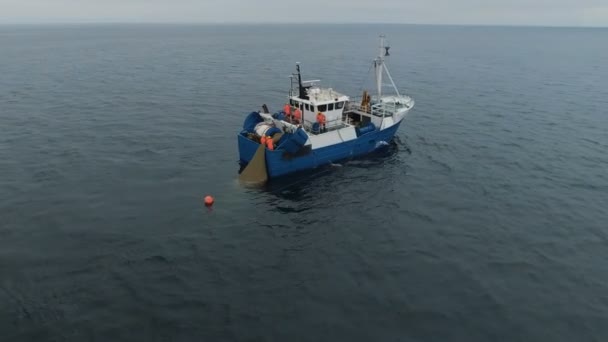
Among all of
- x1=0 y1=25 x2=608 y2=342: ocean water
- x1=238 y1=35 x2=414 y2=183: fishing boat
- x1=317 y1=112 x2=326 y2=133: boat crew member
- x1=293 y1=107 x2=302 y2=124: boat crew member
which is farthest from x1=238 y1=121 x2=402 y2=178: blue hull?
x1=293 y1=107 x2=302 y2=124: boat crew member

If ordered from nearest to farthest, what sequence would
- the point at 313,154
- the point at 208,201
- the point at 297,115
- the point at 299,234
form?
the point at 299,234, the point at 208,201, the point at 313,154, the point at 297,115

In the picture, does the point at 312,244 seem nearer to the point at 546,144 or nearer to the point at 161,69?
the point at 546,144

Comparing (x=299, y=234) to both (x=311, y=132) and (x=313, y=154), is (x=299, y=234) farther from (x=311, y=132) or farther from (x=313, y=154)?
(x=311, y=132)

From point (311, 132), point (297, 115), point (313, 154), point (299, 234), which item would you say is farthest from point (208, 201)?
point (297, 115)

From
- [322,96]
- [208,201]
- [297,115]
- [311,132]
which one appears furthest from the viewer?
[297,115]

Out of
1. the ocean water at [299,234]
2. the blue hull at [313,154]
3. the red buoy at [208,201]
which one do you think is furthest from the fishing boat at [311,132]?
the red buoy at [208,201]

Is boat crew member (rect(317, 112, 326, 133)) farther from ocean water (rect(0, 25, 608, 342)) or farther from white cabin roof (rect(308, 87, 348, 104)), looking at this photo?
ocean water (rect(0, 25, 608, 342))

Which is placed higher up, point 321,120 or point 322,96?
point 322,96
